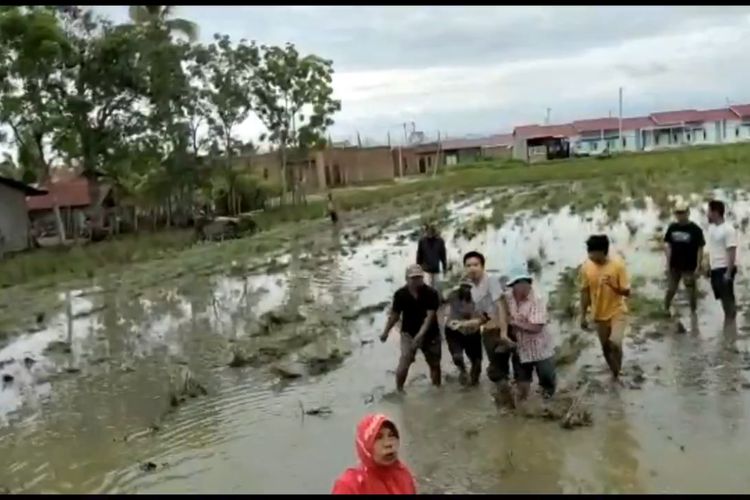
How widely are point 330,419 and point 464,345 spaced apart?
142 cm

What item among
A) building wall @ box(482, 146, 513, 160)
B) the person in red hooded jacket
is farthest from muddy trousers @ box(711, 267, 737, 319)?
building wall @ box(482, 146, 513, 160)

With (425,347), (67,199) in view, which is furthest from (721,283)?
(67,199)

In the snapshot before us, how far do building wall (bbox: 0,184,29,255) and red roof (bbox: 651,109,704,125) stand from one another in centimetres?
5657

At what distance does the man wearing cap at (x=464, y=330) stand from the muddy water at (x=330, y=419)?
19 centimetres

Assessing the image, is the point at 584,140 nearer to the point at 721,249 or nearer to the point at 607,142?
the point at 607,142

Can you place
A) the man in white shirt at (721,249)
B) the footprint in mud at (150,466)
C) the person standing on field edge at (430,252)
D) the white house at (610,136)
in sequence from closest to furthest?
the footprint in mud at (150,466), the man in white shirt at (721,249), the person standing on field edge at (430,252), the white house at (610,136)

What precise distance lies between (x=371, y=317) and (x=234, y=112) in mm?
32755

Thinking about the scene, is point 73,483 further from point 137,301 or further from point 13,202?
point 13,202

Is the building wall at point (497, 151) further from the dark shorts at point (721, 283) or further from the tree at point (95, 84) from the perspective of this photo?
the dark shorts at point (721, 283)

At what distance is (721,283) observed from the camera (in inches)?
427

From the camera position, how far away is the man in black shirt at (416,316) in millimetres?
9094

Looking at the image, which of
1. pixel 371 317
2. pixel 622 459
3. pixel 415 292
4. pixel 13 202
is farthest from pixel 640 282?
pixel 13 202

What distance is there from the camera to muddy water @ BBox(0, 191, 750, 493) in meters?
7.06

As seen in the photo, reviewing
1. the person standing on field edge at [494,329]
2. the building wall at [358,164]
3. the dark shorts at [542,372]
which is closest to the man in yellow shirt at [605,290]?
the dark shorts at [542,372]
